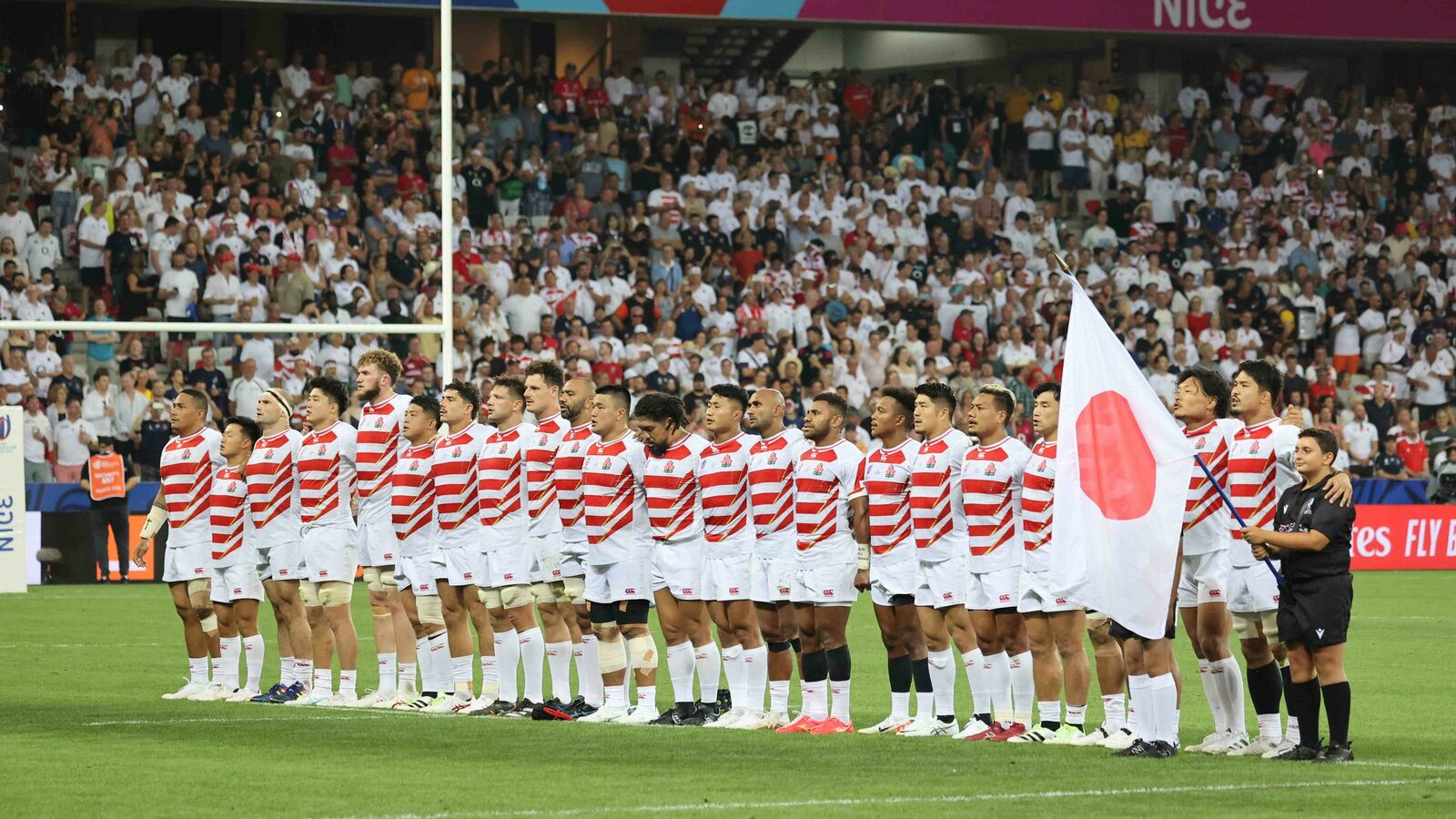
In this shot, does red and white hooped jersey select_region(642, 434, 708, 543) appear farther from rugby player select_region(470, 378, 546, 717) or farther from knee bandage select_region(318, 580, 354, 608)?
knee bandage select_region(318, 580, 354, 608)

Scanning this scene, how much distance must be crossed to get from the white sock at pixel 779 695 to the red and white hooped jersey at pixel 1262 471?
3.14 m

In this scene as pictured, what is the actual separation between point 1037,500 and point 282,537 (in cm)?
559

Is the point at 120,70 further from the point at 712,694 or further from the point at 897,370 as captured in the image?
the point at 712,694

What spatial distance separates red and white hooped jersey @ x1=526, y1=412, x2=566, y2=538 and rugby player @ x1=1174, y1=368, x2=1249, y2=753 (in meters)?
4.54

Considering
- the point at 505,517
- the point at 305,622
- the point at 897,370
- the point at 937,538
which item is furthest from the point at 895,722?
the point at 897,370

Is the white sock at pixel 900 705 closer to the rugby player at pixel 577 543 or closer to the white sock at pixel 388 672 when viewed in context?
the rugby player at pixel 577 543

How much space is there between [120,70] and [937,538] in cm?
2131

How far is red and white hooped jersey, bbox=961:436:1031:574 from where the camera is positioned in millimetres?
12688

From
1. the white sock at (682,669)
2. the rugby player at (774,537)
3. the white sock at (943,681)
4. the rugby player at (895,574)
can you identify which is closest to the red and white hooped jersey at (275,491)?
the white sock at (682,669)

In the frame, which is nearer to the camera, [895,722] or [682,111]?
[895,722]

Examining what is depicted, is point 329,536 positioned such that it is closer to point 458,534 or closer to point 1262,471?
point 458,534

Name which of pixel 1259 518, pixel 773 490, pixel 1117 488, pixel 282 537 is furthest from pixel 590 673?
pixel 1259 518

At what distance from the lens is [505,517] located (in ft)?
47.3

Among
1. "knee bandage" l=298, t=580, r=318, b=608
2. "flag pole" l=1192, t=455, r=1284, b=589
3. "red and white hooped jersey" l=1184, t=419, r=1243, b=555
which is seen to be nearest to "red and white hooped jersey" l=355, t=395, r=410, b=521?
"knee bandage" l=298, t=580, r=318, b=608
